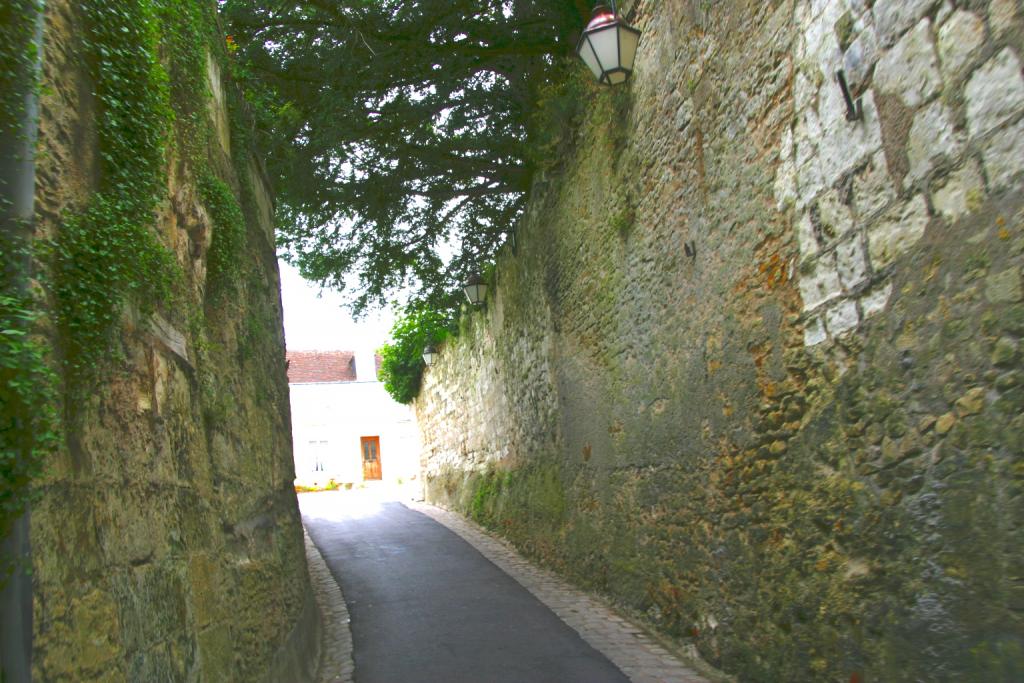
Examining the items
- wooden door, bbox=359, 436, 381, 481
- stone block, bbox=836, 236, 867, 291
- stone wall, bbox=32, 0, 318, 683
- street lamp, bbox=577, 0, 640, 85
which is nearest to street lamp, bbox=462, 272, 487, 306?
street lamp, bbox=577, 0, 640, 85

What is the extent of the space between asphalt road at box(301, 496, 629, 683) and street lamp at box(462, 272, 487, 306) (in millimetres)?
3334

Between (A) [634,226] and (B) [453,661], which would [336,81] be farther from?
(B) [453,661]

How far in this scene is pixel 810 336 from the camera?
4531 millimetres

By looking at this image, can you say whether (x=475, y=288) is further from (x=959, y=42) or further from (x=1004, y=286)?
(x=1004, y=286)

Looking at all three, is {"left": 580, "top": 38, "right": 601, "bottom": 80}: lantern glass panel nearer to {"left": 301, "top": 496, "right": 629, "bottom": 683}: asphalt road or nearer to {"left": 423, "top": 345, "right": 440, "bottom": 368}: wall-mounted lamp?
{"left": 301, "top": 496, "right": 629, "bottom": 683}: asphalt road

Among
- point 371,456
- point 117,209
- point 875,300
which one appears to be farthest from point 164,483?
point 371,456

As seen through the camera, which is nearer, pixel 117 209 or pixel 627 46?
pixel 117 209

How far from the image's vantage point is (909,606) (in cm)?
371

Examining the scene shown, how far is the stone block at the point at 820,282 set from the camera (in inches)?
169

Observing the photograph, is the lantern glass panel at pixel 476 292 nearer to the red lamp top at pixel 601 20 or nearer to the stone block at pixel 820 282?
the red lamp top at pixel 601 20

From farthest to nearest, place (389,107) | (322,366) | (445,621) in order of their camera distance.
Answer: (322,366), (389,107), (445,621)

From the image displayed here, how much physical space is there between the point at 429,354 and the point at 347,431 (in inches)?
842

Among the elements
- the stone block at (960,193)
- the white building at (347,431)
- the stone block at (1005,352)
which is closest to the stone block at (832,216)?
the stone block at (960,193)

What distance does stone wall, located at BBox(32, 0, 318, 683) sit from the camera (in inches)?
96.0
